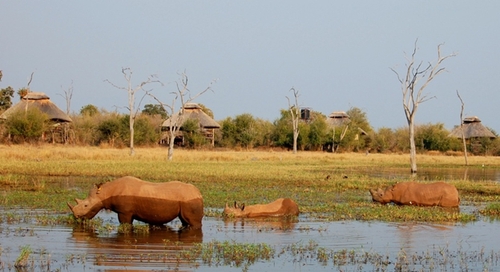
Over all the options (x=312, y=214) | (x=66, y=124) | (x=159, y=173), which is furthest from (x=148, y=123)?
(x=312, y=214)

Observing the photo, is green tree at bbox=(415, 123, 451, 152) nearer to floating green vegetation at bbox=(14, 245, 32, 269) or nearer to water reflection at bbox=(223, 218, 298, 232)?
water reflection at bbox=(223, 218, 298, 232)

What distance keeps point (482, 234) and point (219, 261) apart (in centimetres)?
671

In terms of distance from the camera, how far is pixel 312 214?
55.8 ft

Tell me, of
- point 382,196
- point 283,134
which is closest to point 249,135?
point 283,134

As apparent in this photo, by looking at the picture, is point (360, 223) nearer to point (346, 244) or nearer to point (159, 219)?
point (346, 244)

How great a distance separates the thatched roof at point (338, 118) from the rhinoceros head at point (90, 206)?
65794mm

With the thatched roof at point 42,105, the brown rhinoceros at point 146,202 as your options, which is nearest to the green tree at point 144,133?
the thatched roof at point 42,105

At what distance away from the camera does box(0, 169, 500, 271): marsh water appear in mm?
10664

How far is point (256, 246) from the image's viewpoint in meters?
11.9

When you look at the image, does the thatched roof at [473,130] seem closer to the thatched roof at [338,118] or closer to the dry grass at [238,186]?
the thatched roof at [338,118]

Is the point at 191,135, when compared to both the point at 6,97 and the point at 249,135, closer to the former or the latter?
the point at 249,135

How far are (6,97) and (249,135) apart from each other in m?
27.0

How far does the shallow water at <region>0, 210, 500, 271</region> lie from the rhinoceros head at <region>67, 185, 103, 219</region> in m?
0.48

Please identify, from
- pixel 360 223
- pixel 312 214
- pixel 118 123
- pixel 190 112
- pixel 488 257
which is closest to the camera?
pixel 488 257
